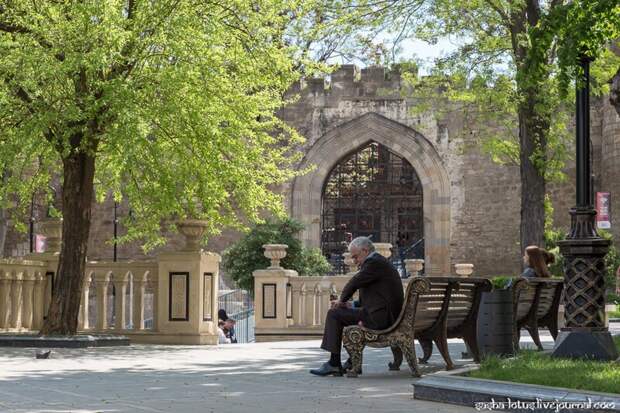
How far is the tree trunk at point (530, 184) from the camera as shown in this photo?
646 inches

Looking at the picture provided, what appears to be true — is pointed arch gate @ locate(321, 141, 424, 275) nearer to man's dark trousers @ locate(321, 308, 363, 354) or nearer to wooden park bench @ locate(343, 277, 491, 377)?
wooden park bench @ locate(343, 277, 491, 377)

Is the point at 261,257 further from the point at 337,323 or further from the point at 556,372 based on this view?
the point at 556,372

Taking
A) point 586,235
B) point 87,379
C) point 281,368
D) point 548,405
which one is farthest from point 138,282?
point 548,405

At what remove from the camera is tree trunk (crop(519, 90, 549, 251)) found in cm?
1641

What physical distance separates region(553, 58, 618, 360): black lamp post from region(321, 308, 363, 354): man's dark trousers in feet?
5.45

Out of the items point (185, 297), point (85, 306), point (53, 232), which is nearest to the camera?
point (185, 297)

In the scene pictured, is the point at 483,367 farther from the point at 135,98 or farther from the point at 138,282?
the point at 138,282

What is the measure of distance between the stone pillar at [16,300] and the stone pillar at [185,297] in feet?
6.10

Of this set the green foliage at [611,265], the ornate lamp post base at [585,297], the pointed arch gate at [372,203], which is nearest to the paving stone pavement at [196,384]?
the ornate lamp post base at [585,297]

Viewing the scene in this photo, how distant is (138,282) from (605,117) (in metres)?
17.6

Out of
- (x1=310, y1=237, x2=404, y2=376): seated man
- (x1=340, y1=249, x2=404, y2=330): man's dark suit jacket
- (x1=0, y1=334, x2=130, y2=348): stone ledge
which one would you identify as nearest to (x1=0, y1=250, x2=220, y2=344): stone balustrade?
(x1=0, y1=334, x2=130, y2=348): stone ledge

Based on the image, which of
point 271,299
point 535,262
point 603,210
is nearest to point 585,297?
point 535,262

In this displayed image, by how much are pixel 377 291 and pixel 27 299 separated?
297 inches

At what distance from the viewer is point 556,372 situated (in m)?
7.70
